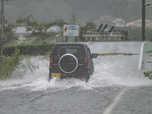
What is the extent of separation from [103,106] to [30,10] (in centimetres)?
19339

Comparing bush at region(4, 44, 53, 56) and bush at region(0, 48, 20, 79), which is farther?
bush at region(4, 44, 53, 56)

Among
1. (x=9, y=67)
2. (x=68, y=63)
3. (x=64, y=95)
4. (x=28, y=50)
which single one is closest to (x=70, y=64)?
(x=68, y=63)

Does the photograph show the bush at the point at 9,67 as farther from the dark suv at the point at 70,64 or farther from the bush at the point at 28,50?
the bush at the point at 28,50

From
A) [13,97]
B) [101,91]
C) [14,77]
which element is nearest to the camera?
[13,97]

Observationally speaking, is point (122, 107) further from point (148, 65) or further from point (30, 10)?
A: point (30, 10)

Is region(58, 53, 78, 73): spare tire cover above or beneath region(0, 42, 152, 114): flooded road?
above

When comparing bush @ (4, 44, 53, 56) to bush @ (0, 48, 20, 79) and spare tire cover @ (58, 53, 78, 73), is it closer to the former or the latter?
bush @ (0, 48, 20, 79)

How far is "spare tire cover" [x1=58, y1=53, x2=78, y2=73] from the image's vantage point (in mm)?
13031

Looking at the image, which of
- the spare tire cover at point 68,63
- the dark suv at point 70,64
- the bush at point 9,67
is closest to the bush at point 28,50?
the bush at point 9,67

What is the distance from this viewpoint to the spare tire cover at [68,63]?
1303 centimetres

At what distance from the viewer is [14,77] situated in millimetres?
16047

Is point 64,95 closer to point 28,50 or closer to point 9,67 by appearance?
point 9,67

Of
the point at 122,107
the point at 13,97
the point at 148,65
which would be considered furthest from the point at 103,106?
the point at 148,65

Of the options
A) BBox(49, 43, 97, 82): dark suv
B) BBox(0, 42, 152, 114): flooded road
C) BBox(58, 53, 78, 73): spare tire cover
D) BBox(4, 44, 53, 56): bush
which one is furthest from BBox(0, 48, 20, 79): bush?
BBox(4, 44, 53, 56): bush
